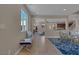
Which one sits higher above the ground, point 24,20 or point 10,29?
point 24,20

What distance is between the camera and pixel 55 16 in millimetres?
2230

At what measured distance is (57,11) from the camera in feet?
7.18

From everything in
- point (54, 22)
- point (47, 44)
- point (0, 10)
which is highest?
point (0, 10)

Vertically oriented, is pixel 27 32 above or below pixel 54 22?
below

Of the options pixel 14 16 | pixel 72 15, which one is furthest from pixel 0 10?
pixel 72 15

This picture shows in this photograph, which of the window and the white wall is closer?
the white wall

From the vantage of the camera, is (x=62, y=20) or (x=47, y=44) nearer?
(x=62, y=20)

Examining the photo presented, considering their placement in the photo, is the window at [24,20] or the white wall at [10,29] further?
the window at [24,20]

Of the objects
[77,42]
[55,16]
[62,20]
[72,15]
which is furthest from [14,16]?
[77,42]

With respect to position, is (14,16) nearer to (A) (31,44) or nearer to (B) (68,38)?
(A) (31,44)

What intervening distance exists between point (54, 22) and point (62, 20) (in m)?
0.16
